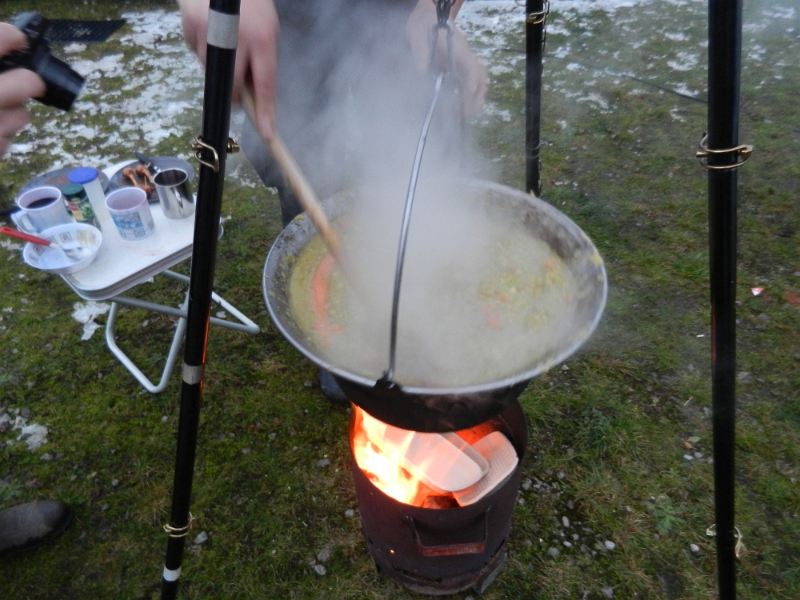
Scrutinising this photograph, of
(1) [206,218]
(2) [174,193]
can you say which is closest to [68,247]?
(2) [174,193]

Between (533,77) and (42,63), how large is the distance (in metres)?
1.57

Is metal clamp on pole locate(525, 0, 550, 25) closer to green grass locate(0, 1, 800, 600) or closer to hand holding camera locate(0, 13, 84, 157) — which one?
hand holding camera locate(0, 13, 84, 157)

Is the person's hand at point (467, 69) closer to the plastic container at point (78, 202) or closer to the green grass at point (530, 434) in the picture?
the green grass at point (530, 434)

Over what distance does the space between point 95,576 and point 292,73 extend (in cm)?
262

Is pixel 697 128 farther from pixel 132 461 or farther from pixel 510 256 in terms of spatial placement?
pixel 132 461

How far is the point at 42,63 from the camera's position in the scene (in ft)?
4.54

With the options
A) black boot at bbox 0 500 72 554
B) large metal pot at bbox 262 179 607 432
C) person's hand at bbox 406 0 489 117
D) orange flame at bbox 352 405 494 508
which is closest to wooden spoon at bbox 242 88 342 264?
large metal pot at bbox 262 179 607 432

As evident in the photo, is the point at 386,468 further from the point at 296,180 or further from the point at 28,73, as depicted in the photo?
the point at 28,73

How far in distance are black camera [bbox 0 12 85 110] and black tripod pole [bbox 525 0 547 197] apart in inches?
55.9

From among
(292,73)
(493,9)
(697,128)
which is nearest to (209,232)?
(292,73)

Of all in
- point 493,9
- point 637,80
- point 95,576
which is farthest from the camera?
point 493,9

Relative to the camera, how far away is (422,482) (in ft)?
7.09

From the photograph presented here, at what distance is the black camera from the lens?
53.6 inches

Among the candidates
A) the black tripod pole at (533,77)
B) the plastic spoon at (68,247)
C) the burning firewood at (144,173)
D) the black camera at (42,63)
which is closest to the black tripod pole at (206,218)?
the black camera at (42,63)
